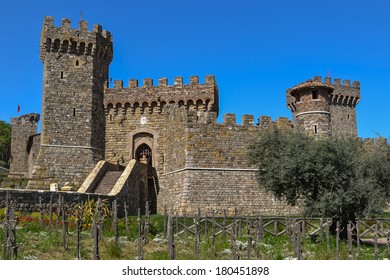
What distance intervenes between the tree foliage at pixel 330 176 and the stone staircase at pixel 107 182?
944 centimetres

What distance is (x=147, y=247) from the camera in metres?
15.1

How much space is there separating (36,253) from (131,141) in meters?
19.1

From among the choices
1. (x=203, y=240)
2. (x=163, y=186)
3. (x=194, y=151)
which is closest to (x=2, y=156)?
(x=163, y=186)

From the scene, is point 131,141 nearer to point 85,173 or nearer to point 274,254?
point 85,173

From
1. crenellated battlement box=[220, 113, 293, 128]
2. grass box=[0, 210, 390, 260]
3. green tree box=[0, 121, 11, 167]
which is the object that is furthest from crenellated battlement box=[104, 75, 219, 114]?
green tree box=[0, 121, 11, 167]

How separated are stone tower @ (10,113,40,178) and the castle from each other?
22.8 meters

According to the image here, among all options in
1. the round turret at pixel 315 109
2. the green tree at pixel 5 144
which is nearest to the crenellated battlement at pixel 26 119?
the green tree at pixel 5 144

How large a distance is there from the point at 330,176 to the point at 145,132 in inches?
643

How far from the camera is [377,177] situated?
2028 cm

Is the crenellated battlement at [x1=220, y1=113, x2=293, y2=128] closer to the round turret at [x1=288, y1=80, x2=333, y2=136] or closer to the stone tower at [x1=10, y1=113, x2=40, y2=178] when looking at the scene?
the round turret at [x1=288, y1=80, x2=333, y2=136]

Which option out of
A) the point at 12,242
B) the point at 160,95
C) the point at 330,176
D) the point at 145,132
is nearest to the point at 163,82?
the point at 160,95

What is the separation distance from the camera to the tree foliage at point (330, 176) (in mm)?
17766

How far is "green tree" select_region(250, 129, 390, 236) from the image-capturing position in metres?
17.8

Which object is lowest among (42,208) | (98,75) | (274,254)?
(274,254)
